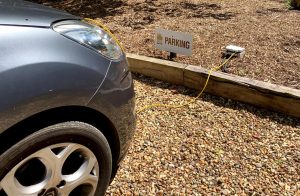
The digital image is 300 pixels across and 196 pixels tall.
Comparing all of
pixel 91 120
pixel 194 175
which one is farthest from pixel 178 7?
pixel 91 120

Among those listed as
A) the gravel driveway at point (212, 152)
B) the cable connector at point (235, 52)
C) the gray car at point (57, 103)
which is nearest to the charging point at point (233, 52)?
the cable connector at point (235, 52)

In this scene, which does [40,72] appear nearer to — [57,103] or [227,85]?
[57,103]

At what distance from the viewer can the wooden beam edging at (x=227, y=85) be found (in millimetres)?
3260

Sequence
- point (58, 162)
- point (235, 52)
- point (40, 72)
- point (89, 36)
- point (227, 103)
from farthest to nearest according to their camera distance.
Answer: point (235, 52), point (227, 103), point (89, 36), point (58, 162), point (40, 72)

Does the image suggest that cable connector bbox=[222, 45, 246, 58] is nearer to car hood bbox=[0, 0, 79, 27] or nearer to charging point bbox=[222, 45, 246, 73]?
charging point bbox=[222, 45, 246, 73]

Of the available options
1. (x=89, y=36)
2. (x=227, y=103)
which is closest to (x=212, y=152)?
(x=227, y=103)

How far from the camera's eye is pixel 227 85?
3.57m

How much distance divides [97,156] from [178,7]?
5.06 m

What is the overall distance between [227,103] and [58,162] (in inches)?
84.9

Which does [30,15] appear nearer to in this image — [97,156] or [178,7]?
[97,156]

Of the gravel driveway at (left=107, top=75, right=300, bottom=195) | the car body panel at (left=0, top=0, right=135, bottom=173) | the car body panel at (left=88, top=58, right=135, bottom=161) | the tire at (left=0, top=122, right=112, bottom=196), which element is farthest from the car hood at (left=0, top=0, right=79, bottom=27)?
the gravel driveway at (left=107, top=75, right=300, bottom=195)

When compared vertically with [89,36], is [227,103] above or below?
below

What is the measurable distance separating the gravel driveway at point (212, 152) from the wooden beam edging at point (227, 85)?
78mm

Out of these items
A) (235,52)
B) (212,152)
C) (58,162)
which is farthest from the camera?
(235,52)
